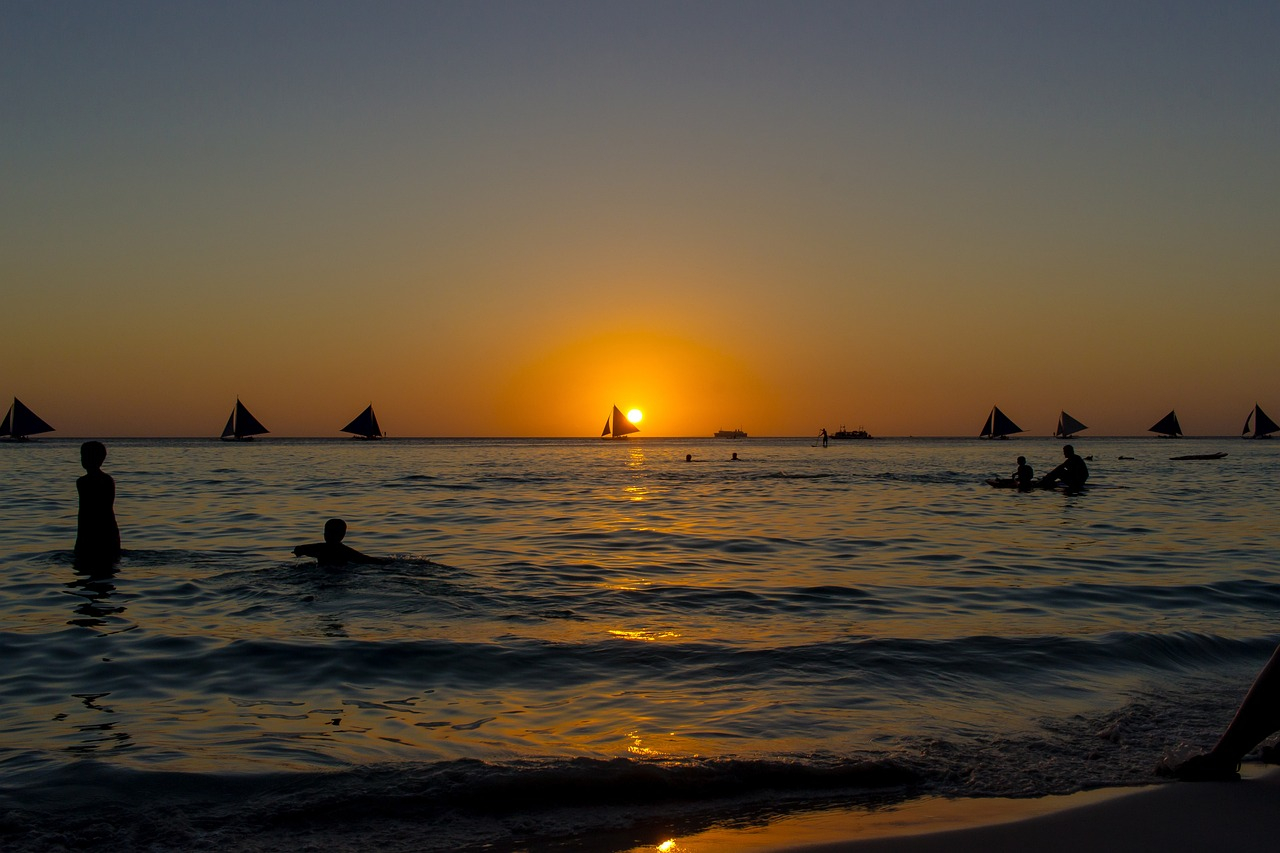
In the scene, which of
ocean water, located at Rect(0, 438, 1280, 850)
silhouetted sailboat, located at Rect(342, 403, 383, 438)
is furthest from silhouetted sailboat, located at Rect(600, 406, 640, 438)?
ocean water, located at Rect(0, 438, 1280, 850)

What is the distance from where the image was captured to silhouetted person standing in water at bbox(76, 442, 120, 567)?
12.7 meters

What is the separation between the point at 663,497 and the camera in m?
31.1

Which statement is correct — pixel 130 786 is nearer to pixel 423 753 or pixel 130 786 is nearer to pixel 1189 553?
pixel 423 753

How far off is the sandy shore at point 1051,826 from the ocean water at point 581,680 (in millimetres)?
217

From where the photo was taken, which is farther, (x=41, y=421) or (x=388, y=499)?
(x=41, y=421)

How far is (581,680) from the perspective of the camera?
735 centimetres

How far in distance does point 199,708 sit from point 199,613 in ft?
13.1

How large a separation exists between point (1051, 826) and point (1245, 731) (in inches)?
49.8

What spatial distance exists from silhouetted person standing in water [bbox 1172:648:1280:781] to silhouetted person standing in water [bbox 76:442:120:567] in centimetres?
1316

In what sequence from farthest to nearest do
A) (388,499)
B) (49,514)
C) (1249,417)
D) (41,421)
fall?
(1249,417)
(41,421)
(388,499)
(49,514)

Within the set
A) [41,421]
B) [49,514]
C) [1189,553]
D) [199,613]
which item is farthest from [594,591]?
[41,421]

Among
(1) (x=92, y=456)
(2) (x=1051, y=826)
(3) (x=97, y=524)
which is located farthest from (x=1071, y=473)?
(2) (x=1051, y=826)

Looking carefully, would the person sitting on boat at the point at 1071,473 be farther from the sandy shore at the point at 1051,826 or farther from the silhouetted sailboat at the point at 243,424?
the silhouetted sailboat at the point at 243,424

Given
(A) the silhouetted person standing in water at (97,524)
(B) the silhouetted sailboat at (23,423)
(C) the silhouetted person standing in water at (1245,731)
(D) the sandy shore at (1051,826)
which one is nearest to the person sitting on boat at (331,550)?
(A) the silhouetted person standing in water at (97,524)
